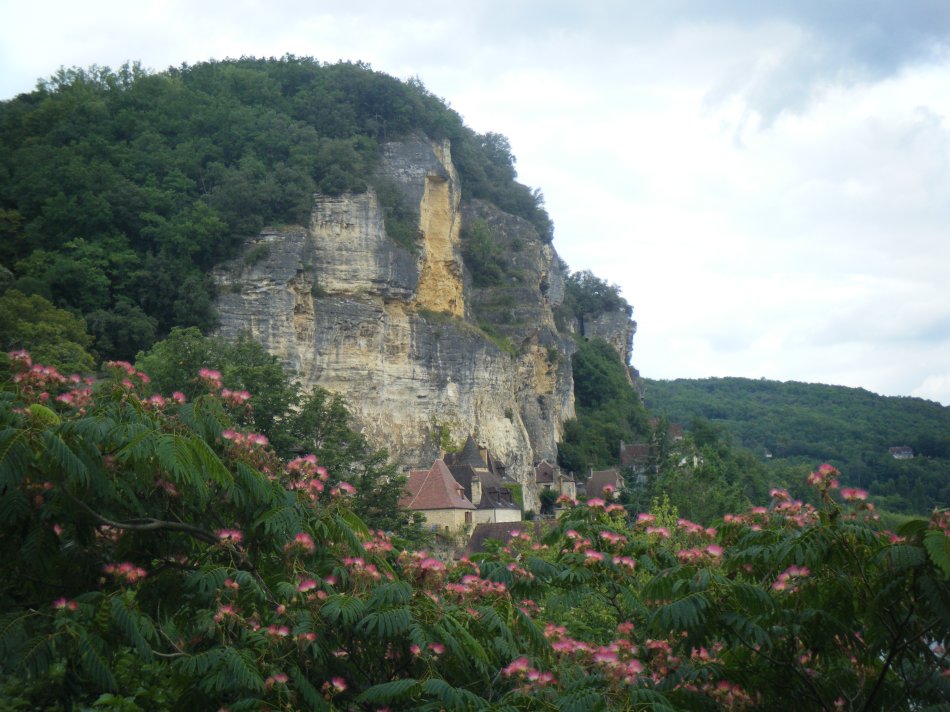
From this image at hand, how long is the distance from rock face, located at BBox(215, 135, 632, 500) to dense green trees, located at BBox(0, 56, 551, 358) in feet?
5.25

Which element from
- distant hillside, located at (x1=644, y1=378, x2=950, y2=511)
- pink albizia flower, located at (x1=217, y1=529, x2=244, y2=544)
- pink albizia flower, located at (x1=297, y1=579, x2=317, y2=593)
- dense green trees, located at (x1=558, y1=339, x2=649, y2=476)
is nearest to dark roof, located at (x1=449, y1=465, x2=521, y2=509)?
distant hillside, located at (x1=644, y1=378, x2=950, y2=511)

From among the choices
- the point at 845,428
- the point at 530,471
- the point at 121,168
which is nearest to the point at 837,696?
the point at 121,168

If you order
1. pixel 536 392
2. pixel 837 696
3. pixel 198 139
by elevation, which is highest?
pixel 198 139

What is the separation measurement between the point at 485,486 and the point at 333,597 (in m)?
48.4

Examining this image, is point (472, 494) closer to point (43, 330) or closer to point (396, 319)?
point (396, 319)

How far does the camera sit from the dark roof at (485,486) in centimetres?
5438

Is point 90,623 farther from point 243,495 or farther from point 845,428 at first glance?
point 845,428

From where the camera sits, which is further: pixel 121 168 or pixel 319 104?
pixel 319 104

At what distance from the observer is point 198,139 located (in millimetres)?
59219

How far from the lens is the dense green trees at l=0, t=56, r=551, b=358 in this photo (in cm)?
4900

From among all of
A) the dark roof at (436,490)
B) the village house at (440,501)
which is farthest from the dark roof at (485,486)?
the village house at (440,501)

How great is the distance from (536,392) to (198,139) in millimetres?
27581

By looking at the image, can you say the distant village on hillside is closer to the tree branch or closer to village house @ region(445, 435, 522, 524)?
village house @ region(445, 435, 522, 524)

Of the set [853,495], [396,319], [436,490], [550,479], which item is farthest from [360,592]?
[550,479]
